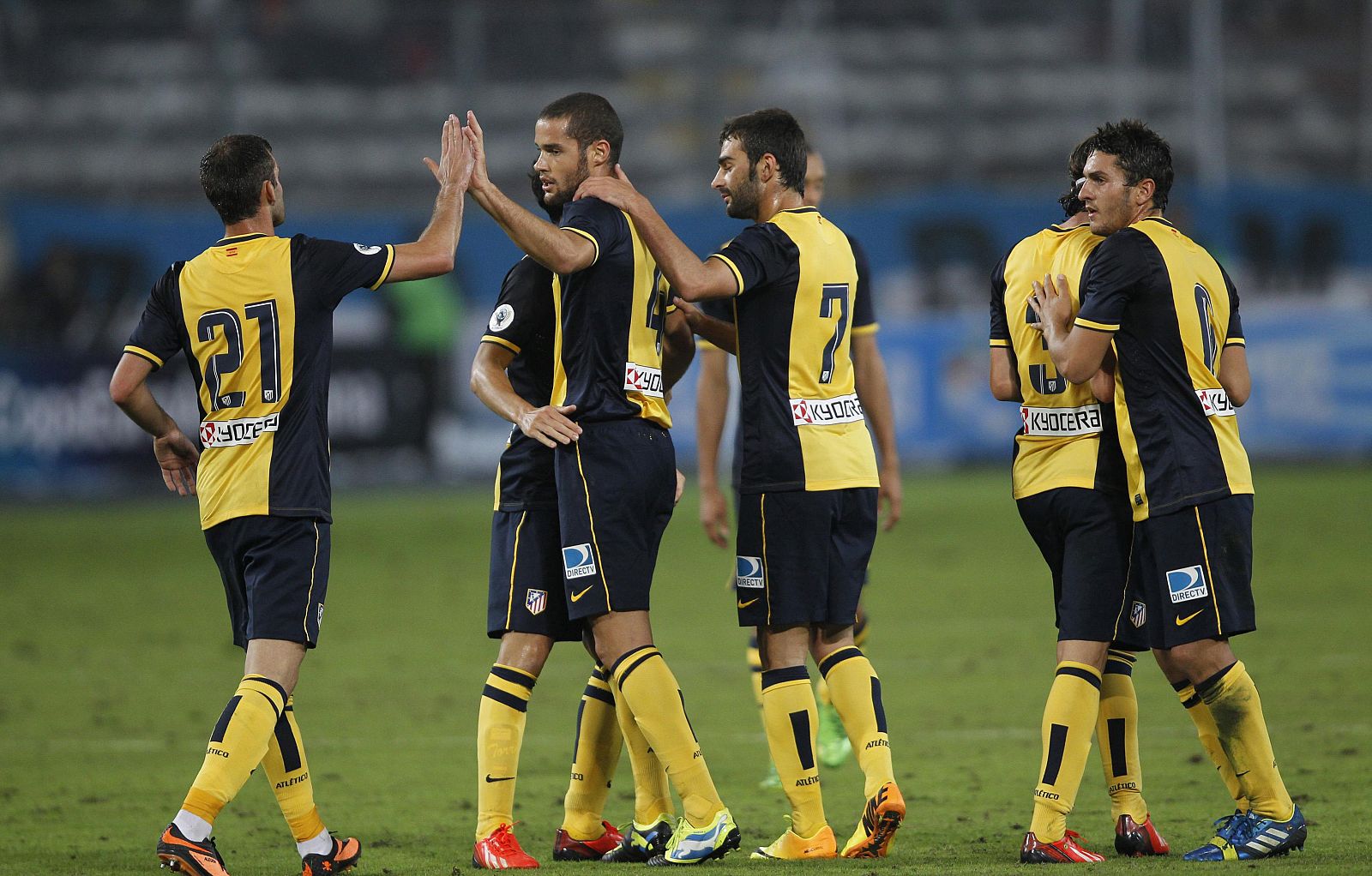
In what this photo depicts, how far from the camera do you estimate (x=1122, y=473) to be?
5164 millimetres

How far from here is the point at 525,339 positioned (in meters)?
5.43

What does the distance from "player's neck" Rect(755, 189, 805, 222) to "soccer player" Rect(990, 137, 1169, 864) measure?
76cm

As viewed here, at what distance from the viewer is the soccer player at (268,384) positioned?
4.98 m

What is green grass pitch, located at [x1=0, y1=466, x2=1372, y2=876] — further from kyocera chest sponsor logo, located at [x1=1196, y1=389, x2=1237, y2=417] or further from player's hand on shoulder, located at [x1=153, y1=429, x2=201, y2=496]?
kyocera chest sponsor logo, located at [x1=1196, y1=389, x2=1237, y2=417]

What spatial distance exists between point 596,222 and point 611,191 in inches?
4.4

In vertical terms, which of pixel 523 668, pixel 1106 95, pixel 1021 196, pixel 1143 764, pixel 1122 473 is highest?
pixel 1106 95

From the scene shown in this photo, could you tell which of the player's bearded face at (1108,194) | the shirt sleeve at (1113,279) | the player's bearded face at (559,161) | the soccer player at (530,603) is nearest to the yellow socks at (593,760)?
the soccer player at (530,603)

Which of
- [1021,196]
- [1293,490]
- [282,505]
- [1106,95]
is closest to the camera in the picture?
[282,505]

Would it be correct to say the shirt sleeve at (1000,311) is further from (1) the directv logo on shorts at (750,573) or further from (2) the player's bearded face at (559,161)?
(2) the player's bearded face at (559,161)

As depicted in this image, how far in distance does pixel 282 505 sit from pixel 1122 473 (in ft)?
8.96

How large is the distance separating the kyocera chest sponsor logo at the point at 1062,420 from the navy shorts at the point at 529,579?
165 cm

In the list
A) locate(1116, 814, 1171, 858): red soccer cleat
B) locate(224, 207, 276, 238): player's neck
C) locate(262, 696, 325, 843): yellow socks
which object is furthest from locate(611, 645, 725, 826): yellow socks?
locate(224, 207, 276, 238): player's neck

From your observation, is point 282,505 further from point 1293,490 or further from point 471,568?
point 1293,490

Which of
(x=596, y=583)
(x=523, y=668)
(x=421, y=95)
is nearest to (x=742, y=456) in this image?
(x=596, y=583)
